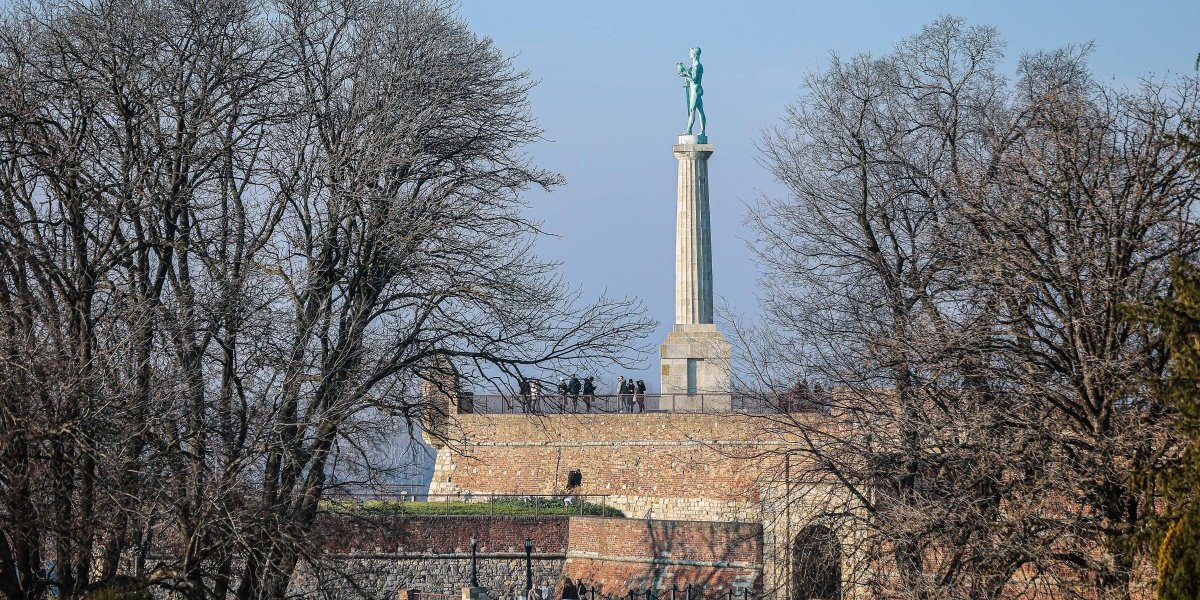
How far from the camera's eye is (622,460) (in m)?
37.8

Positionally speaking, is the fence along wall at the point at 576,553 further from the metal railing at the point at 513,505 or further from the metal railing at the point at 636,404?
the metal railing at the point at 636,404

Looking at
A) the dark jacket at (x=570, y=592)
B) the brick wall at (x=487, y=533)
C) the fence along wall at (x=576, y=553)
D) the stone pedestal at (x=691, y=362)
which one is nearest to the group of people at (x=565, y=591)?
the dark jacket at (x=570, y=592)

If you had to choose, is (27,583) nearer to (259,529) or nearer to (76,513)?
(76,513)

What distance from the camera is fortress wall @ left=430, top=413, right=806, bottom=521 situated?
1422 inches

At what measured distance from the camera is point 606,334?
54.9 ft

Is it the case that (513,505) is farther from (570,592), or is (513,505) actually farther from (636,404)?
(570,592)

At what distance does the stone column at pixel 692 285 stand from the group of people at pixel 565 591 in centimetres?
683

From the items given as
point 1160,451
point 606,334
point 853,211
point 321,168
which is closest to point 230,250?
point 321,168

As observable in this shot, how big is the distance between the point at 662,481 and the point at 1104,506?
24500mm

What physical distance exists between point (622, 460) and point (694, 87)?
984 centimetres

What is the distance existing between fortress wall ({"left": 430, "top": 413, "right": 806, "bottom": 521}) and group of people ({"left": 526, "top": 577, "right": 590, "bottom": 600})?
3518 mm

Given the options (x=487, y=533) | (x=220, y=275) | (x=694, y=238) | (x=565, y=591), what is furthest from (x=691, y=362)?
(x=220, y=275)

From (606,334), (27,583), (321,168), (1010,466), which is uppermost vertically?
(321,168)

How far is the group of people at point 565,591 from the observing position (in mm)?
31250
